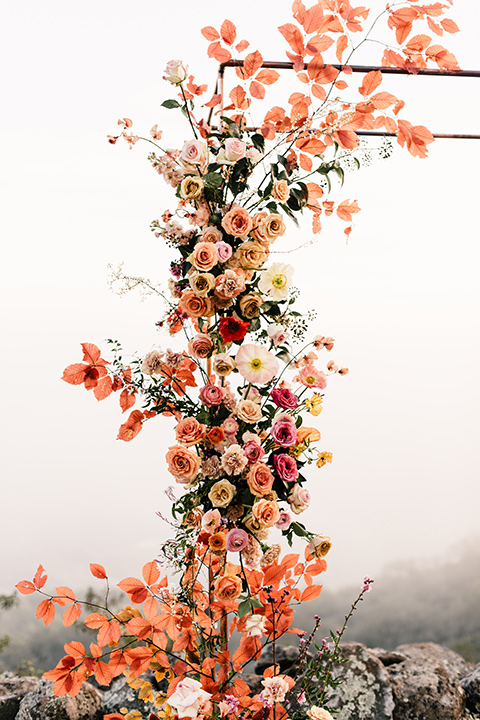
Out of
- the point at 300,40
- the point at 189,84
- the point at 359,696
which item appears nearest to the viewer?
the point at 300,40

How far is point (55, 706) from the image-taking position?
252cm

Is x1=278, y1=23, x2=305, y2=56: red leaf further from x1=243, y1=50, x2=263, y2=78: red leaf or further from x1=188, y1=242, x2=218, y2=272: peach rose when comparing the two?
x1=188, y1=242, x2=218, y2=272: peach rose

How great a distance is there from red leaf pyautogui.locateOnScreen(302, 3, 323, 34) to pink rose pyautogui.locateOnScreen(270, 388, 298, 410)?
105cm

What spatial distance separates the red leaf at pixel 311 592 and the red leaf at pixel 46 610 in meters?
0.75

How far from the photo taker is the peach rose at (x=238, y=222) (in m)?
1.63

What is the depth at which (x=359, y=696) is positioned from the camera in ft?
8.71

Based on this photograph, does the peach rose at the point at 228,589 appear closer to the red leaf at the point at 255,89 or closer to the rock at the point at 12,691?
the red leaf at the point at 255,89

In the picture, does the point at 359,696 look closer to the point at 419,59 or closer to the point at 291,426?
the point at 291,426

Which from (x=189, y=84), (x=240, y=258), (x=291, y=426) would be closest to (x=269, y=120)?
(x=189, y=84)

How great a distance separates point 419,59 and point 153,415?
1344 millimetres

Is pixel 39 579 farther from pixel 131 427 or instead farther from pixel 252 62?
pixel 252 62

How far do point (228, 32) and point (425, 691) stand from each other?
289 cm

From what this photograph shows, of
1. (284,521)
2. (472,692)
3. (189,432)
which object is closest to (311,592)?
(284,521)

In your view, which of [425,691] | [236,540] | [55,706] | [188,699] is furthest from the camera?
[425,691]
